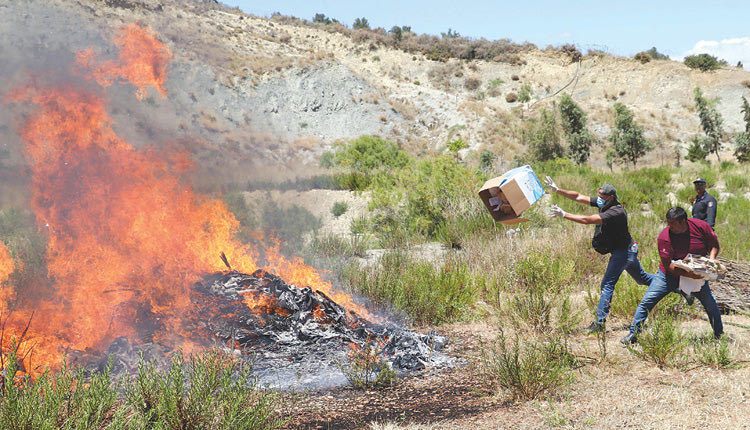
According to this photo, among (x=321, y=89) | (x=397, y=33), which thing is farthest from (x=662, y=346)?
(x=397, y=33)

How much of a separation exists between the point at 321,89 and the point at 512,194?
30.7m

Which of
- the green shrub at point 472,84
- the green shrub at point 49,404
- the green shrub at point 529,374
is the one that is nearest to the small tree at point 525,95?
the green shrub at point 472,84

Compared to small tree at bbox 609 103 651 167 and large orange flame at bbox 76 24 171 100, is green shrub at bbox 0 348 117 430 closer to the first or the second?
large orange flame at bbox 76 24 171 100

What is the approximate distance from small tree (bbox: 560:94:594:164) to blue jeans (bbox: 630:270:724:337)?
22964mm

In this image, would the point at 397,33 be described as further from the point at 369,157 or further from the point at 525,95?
the point at 369,157

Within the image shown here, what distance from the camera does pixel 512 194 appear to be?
4.12 metres

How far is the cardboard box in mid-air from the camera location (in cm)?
412

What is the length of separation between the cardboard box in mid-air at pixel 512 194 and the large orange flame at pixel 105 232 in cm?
295

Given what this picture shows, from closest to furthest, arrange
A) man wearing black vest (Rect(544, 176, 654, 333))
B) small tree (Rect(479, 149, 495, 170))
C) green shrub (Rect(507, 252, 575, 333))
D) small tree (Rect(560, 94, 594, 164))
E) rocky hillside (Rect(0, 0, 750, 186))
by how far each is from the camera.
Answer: man wearing black vest (Rect(544, 176, 654, 333)) < green shrub (Rect(507, 252, 575, 333)) < rocky hillside (Rect(0, 0, 750, 186)) < small tree (Rect(479, 149, 495, 170)) < small tree (Rect(560, 94, 594, 164))

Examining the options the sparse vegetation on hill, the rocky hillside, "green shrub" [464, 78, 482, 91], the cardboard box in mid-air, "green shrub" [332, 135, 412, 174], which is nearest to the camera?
the sparse vegetation on hill

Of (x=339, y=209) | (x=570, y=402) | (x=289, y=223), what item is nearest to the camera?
(x=570, y=402)

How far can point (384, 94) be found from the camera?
117ft

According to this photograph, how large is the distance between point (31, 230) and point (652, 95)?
43166 mm

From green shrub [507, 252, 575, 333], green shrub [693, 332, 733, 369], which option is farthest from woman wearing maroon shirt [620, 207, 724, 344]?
green shrub [507, 252, 575, 333]
